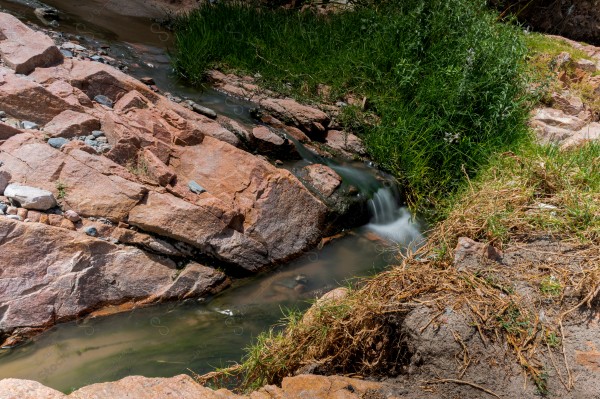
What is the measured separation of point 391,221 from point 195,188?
1.94m

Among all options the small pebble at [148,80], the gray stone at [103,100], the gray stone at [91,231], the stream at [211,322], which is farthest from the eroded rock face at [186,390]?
the small pebble at [148,80]

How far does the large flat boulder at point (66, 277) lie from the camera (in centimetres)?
362

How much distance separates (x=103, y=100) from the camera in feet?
17.0

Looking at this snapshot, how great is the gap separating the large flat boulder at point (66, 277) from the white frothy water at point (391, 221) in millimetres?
1952

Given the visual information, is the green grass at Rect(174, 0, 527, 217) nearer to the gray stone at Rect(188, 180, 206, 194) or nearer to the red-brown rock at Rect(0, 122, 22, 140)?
the gray stone at Rect(188, 180, 206, 194)

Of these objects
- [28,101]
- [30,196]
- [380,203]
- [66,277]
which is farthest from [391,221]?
[28,101]

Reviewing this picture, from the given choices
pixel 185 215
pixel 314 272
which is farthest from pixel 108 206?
pixel 314 272

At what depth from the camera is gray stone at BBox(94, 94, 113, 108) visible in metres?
5.14

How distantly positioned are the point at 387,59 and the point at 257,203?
3.11m

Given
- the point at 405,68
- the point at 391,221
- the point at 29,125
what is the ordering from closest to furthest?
the point at 29,125 < the point at 391,221 < the point at 405,68

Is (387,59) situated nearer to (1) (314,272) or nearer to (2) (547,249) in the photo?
(1) (314,272)

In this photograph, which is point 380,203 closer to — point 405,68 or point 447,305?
point 405,68

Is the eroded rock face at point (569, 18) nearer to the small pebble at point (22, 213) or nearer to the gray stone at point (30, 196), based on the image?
the gray stone at point (30, 196)

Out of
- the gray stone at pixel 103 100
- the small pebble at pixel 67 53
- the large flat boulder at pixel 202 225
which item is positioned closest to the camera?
the large flat boulder at pixel 202 225
